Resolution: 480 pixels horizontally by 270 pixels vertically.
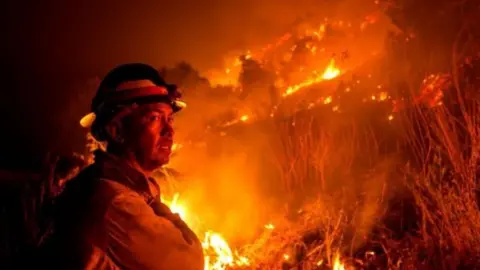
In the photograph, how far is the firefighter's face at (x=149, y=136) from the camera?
7.66 feet

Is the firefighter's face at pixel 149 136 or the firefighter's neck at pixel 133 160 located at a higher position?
the firefighter's face at pixel 149 136

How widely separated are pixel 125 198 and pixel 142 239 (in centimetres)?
19

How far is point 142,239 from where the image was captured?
1816 millimetres

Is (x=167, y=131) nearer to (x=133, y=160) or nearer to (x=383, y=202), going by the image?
(x=133, y=160)

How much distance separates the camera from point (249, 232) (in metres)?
8.64

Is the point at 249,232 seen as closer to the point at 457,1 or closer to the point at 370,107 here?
the point at 370,107

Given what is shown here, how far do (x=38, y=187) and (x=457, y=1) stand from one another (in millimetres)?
9544

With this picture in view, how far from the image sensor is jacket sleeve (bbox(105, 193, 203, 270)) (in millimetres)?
1772

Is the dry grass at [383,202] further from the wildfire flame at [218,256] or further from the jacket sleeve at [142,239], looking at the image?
the jacket sleeve at [142,239]

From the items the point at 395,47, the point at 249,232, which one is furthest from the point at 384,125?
the point at 249,232

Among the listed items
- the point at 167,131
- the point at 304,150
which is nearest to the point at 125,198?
the point at 167,131

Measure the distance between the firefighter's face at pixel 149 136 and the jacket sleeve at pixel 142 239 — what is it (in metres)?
0.44

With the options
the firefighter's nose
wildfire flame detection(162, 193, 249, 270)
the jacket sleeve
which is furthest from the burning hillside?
the jacket sleeve

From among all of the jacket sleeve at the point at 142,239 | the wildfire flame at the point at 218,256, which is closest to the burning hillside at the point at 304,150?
the wildfire flame at the point at 218,256
